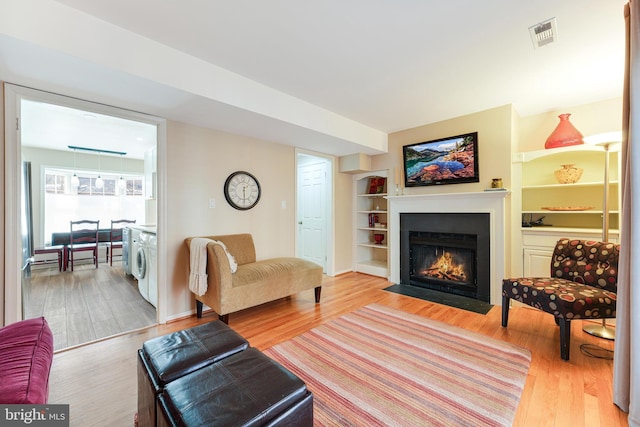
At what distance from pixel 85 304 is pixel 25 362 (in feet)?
8.80

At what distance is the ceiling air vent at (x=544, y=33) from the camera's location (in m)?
1.81

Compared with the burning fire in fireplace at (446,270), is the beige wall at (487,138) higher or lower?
higher

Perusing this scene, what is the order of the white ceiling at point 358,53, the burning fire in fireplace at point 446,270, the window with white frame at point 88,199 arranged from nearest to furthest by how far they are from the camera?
1. the white ceiling at point 358,53
2. the burning fire in fireplace at point 446,270
3. the window with white frame at point 88,199

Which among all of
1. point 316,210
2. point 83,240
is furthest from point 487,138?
point 83,240

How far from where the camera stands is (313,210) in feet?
16.5

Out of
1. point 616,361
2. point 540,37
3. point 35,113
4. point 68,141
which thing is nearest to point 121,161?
point 68,141

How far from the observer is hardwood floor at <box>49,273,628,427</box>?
5.00 ft

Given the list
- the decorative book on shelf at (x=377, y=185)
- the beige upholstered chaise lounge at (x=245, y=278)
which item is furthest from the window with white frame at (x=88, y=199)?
the decorative book on shelf at (x=377, y=185)

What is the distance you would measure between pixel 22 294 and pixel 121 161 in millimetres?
5104

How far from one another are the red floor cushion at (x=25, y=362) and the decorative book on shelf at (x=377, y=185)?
4.46 metres

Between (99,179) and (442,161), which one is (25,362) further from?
(99,179)

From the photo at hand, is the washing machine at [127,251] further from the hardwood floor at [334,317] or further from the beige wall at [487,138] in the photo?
the beige wall at [487,138]

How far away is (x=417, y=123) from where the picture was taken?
3.83m

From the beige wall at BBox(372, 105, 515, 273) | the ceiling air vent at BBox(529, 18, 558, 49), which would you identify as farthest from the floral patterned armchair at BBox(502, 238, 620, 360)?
the ceiling air vent at BBox(529, 18, 558, 49)
